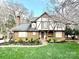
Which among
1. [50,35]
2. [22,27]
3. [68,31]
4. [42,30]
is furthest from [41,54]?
[68,31]

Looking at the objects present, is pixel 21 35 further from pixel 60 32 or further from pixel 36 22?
pixel 60 32

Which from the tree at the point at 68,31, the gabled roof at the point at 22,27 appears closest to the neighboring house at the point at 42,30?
the gabled roof at the point at 22,27

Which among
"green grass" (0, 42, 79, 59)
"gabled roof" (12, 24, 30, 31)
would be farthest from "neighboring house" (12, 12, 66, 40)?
"green grass" (0, 42, 79, 59)

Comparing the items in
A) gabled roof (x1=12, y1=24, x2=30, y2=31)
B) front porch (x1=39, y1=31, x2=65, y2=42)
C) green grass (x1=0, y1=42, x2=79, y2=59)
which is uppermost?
gabled roof (x1=12, y1=24, x2=30, y2=31)

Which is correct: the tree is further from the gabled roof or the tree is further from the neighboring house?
the gabled roof

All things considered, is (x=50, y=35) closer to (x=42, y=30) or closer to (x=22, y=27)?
(x=42, y=30)

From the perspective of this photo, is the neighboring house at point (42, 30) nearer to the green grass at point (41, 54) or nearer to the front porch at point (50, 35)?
the front porch at point (50, 35)

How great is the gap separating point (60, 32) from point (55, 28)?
4.50 feet

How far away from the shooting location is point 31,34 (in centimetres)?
4941

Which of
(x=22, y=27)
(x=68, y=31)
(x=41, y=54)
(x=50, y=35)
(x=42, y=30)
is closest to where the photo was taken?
(x=41, y=54)

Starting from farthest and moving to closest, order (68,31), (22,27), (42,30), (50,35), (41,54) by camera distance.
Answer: (68,31) < (22,27) < (50,35) < (42,30) < (41,54)

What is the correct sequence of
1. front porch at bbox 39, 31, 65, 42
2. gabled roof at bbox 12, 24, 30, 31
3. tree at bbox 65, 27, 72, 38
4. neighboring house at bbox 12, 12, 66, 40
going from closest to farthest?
neighboring house at bbox 12, 12, 66, 40
front porch at bbox 39, 31, 65, 42
gabled roof at bbox 12, 24, 30, 31
tree at bbox 65, 27, 72, 38

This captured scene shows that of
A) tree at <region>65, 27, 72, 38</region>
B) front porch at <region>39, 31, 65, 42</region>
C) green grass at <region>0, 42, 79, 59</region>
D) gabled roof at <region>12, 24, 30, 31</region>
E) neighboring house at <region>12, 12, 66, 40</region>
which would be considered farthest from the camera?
tree at <region>65, 27, 72, 38</region>

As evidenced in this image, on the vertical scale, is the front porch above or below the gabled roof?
below
